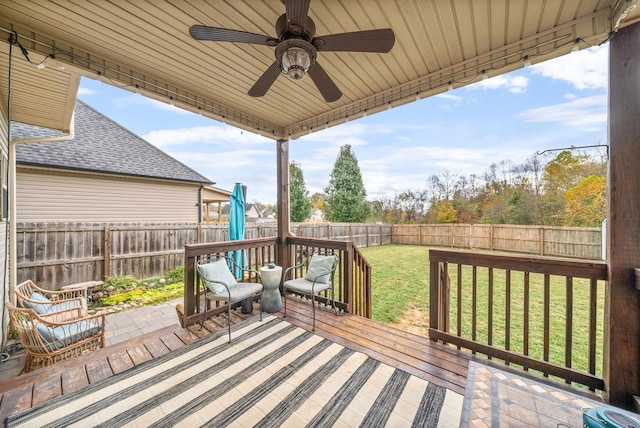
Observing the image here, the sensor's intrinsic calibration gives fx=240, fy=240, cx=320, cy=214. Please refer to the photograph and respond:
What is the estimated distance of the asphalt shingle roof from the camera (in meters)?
5.96

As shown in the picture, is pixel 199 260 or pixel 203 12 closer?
pixel 203 12

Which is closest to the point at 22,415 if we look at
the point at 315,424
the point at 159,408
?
the point at 159,408

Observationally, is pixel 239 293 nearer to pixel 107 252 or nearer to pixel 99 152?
pixel 107 252

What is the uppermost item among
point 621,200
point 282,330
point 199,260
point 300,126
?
point 300,126

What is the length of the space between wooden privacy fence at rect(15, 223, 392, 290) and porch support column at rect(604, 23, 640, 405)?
26.6 feet

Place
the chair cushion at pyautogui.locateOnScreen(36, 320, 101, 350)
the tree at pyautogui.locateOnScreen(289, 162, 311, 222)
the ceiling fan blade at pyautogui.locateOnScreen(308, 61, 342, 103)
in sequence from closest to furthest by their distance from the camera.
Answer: the ceiling fan blade at pyautogui.locateOnScreen(308, 61, 342, 103) → the chair cushion at pyautogui.locateOnScreen(36, 320, 101, 350) → the tree at pyautogui.locateOnScreen(289, 162, 311, 222)

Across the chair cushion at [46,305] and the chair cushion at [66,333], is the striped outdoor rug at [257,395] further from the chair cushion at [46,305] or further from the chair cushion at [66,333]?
the chair cushion at [46,305]

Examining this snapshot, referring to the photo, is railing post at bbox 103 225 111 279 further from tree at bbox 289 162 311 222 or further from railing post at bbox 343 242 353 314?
tree at bbox 289 162 311 222

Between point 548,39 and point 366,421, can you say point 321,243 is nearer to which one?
point 366,421

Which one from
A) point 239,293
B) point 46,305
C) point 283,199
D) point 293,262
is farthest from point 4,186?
point 293,262

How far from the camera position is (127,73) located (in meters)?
2.61

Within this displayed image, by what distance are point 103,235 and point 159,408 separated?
5.67 metres

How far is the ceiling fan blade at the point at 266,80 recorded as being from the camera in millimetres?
2049

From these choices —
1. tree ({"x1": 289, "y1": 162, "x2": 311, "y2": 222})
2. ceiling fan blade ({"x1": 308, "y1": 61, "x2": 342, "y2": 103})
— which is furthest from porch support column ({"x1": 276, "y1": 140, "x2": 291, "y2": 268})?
tree ({"x1": 289, "y1": 162, "x2": 311, "y2": 222})
